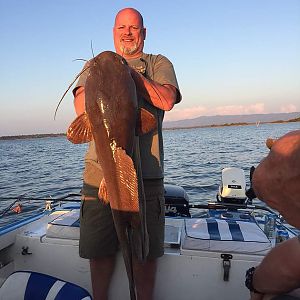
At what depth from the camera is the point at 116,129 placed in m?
2.51

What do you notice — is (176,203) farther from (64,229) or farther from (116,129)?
(116,129)

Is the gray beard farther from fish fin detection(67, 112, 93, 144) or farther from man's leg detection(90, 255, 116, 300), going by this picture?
man's leg detection(90, 255, 116, 300)

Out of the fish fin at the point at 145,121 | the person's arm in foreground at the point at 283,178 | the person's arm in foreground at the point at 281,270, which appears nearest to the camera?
the person's arm in foreground at the point at 283,178

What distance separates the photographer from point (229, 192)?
609 centimetres

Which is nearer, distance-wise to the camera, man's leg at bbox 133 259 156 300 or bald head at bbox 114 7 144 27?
bald head at bbox 114 7 144 27

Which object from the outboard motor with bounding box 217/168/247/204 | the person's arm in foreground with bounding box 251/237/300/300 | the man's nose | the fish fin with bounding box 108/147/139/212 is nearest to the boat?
the fish fin with bounding box 108/147/139/212

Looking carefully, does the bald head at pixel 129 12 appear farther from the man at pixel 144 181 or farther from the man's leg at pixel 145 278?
the man's leg at pixel 145 278

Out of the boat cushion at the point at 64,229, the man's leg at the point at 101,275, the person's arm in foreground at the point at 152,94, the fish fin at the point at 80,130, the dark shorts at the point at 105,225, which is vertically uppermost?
the person's arm in foreground at the point at 152,94

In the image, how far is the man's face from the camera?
304 cm

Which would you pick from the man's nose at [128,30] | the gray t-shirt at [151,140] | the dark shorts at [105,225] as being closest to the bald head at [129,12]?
the man's nose at [128,30]

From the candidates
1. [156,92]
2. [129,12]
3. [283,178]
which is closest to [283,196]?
[283,178]

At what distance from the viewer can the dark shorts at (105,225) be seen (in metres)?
3.10

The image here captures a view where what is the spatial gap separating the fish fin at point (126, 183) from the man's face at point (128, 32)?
3.53 ft

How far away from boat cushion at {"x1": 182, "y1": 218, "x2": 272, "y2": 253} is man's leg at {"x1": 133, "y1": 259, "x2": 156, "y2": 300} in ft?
1.47
